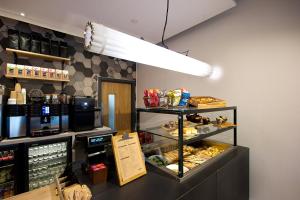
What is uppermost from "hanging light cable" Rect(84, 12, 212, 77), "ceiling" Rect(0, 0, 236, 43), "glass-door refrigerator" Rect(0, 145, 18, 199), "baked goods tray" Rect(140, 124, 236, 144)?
"ceiling" Rect(0, 0, 236, 43)

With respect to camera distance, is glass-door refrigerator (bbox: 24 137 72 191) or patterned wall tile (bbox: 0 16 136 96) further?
patterned wall tile (bbox: 0 16 136 96)

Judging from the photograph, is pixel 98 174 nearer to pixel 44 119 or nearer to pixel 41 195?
pixel 41 195

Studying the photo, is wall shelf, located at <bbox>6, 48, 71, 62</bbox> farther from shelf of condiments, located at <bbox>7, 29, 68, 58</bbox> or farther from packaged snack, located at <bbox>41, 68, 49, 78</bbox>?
packaged snack, located at <bbox>41, 68, 49, 78</bbox>

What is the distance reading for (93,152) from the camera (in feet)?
3.79

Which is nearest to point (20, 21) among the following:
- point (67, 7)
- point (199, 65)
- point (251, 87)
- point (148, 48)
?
point (67, 7)

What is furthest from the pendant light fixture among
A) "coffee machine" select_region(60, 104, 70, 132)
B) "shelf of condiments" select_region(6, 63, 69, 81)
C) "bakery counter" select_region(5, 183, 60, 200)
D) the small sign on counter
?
"shelf of condiments" select_region(6, 63, 69, 81)

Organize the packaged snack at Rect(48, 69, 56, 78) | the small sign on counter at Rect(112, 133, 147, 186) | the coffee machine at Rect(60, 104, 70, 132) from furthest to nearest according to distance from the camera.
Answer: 1. the packaged snack at Rect(48, 69, 56, 78)
2. the coffee machine at Rect(60, 104, 70, 132)
3. the small sign on counter at Rect(112, 133, 147, 186)

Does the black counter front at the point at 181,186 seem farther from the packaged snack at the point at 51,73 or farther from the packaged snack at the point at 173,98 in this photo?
the packaged snack at the point at 51,73

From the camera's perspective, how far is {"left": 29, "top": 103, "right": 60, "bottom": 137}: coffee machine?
6.81 ft

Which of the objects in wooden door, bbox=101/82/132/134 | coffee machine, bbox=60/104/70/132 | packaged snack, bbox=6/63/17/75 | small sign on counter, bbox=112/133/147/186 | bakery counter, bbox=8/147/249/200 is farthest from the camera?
wooden door, bbox=101/82/132/134

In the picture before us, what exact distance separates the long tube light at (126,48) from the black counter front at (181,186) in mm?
806

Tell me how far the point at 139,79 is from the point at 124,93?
1.62ft

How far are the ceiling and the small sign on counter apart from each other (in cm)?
162

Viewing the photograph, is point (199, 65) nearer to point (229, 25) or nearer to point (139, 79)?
point (229, 25)
